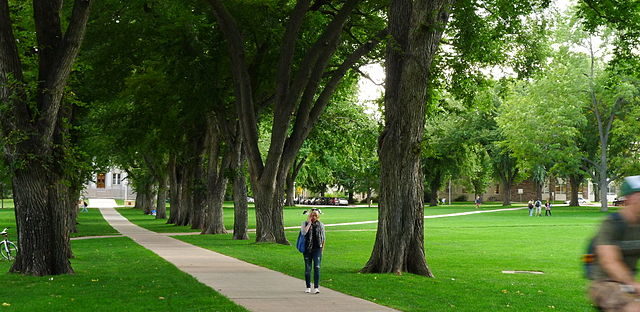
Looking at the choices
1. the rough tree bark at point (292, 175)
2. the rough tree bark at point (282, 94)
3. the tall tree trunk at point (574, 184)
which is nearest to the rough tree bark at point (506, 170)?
the tall tree trunk at point (574, 184)

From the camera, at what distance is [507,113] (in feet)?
225

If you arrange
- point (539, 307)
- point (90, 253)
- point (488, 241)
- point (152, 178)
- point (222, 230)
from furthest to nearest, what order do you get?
point (152, 178), point (222, 230), point (488, 241), point (90, 253), point (539, 307)

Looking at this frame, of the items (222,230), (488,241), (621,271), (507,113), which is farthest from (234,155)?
(507,113)

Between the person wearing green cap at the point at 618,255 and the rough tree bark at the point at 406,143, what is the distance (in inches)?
449

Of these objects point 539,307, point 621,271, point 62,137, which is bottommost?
point 539,307

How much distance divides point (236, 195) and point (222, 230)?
16.2ft

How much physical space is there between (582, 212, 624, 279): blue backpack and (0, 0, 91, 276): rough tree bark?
1271 centimetres

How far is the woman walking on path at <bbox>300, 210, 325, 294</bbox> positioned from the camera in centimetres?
1338

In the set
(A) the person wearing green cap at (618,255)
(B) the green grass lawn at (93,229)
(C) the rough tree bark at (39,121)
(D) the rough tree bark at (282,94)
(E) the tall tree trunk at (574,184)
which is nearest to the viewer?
(A) the person wearing green cap at (618,255)

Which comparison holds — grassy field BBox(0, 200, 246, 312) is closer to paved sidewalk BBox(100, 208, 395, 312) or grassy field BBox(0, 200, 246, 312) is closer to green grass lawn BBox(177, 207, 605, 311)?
paved sidewalk BBox(100, 208, 395, 312)

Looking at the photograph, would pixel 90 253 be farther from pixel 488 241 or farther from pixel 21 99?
pixel 488 241

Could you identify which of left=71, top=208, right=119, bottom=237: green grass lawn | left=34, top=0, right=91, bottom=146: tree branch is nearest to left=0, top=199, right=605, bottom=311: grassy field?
left=34, top=0, right=91, bottom=146: tree branch

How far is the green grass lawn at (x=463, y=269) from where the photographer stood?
1280cm

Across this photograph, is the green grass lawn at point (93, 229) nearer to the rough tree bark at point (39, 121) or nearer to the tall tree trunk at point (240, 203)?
the tall tree trunk at point (240, 203)
